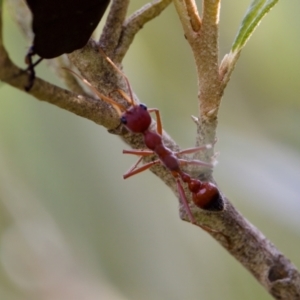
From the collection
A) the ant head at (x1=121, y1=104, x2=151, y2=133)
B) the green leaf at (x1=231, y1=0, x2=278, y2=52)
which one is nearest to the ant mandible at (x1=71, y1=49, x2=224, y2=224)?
the ant head at (x1=121, y1=104, x2=151, y2=133)

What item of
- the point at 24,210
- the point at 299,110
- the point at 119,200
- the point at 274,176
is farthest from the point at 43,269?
the point at 299,110

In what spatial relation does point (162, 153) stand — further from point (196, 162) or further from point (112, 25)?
point (112, 25)

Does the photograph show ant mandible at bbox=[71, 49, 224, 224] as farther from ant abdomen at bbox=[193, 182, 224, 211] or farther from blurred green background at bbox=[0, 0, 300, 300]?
blurred green background at bbox=[0, 0, 300, 300]

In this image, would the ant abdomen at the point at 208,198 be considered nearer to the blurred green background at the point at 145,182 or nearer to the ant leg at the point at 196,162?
the ant leg at the point at 196,162

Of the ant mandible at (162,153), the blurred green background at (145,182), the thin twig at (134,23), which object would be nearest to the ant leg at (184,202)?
the ant mandible at (162,153)

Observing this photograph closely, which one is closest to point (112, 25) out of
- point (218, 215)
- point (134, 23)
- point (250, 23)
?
point (134, 23)

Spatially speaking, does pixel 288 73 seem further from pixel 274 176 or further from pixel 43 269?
pixel 43 269
